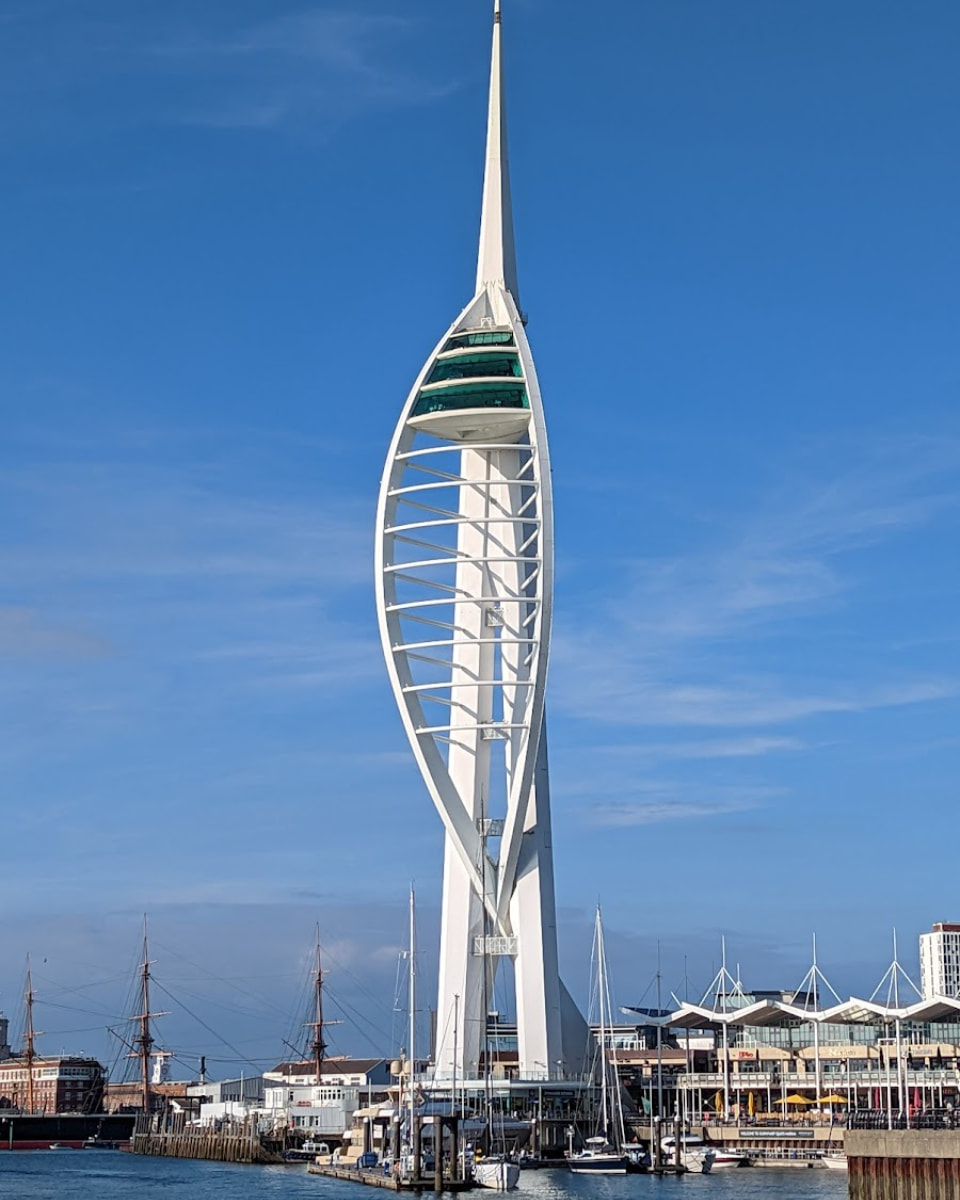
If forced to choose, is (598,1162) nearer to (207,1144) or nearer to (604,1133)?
(604,1133)

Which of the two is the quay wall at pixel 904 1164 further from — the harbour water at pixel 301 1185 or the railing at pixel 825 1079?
the railing at pixel 825 1079

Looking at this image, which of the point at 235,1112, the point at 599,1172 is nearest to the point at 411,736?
the point at 599,1172

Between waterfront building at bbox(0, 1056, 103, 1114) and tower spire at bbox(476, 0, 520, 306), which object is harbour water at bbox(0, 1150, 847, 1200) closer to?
tower spire at bbox(476, 0, 520, 306)

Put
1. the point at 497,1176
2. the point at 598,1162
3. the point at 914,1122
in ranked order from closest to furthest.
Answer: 1. the point at 914,1122
2. the point at 497,1176
3. the point at 598,1162

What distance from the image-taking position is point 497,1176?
2339 inches

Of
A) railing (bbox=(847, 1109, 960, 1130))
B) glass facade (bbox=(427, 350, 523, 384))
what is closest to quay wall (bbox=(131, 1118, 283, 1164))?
glass facade (bbox=(427, 350, 523, 384))

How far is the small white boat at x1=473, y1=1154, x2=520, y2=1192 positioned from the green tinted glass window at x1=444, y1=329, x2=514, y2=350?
37186mm

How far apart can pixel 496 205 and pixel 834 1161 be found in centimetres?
4454

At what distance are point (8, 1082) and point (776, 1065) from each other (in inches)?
3275

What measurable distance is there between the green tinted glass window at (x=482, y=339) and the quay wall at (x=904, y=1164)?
5064cm

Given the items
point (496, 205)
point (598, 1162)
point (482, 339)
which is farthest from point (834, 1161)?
point (496, 205)

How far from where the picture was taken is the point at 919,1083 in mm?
86375

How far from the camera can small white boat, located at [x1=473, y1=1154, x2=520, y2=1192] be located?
59.3 m

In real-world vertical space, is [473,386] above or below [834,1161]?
above
